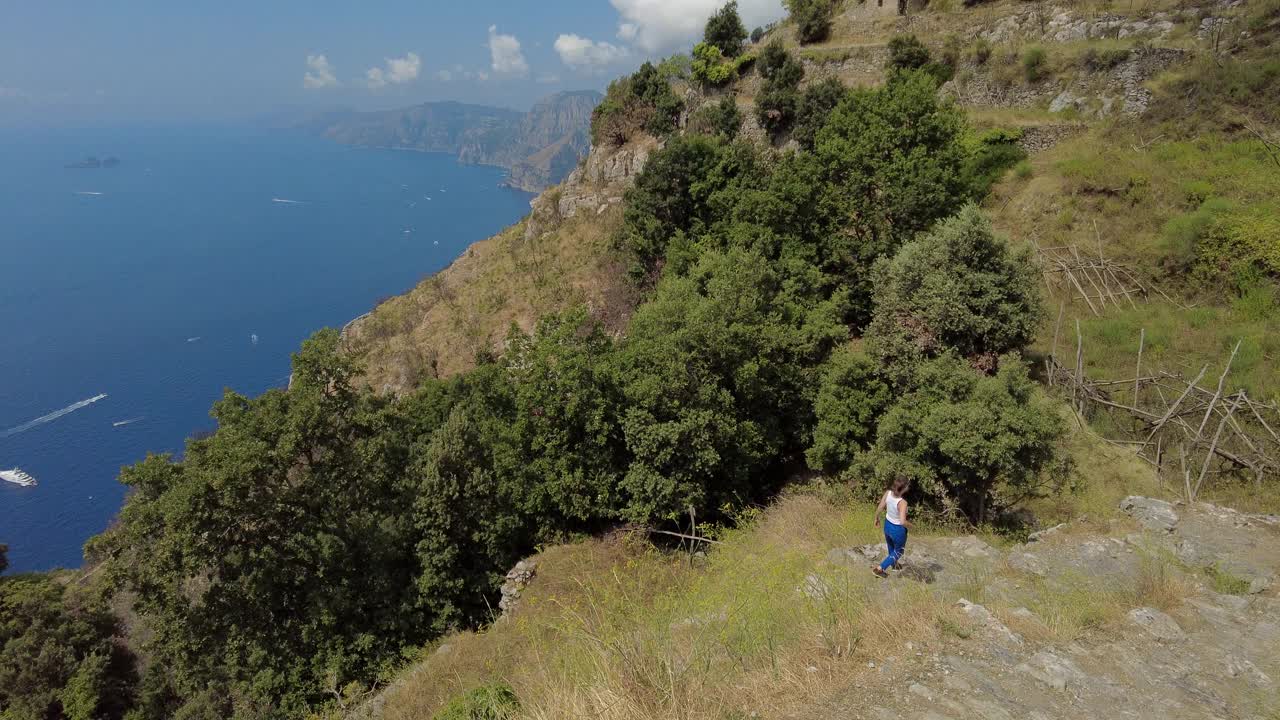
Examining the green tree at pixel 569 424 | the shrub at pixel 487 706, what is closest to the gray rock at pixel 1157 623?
the shrub at pixel 487 706

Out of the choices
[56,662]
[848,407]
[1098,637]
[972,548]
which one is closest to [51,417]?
[56,662]

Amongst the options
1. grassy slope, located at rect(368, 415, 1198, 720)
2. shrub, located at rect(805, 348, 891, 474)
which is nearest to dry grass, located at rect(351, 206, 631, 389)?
shrub, located at rect(805, 348, 891, 474)

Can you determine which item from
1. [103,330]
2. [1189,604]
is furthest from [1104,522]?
[103,330]

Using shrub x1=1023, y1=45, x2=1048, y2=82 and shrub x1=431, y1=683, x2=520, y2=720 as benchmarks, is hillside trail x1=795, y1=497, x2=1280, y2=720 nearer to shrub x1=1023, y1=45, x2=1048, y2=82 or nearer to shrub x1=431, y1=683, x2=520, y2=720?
shrub x1=431, y1=683, x2=520, y2=720

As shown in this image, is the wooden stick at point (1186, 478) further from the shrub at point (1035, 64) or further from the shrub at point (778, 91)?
the shrub at point (778, 91)

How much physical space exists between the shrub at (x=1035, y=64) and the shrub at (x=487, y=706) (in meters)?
33.8

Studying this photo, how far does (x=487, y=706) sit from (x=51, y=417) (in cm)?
6193

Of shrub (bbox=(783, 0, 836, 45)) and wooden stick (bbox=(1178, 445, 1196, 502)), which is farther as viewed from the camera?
shrub (bbox=(783, 0, 836, 45))

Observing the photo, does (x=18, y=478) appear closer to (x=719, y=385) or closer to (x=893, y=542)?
(x=719, y=385)

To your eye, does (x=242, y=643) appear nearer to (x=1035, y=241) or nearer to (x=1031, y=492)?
(x=1031, y=492)

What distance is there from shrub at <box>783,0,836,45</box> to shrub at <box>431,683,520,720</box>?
128 ft

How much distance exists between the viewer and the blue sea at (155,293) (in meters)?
41.5

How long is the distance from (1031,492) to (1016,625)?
6.27 meters

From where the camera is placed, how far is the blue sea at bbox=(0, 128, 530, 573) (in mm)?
41469
